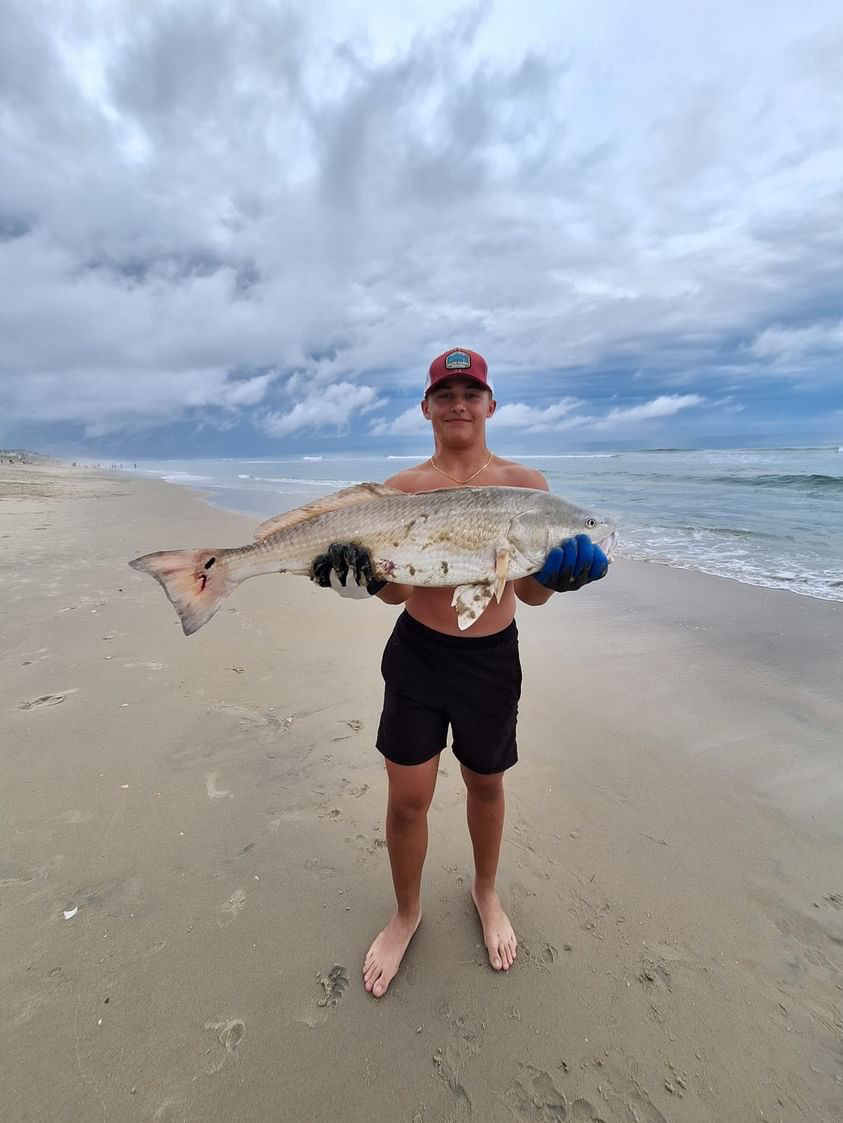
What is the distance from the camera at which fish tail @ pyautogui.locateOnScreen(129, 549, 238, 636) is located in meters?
2.91

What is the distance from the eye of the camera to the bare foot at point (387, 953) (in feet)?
7.98

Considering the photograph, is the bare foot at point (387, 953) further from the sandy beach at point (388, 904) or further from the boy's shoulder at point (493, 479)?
the boy's shoulder at point (493, 479)

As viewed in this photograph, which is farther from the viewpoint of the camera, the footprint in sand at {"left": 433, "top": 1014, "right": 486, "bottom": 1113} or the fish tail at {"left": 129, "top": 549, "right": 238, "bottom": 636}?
the fish tail at {"left": 129, "top": 549, "right": 238, "bottom": 636}

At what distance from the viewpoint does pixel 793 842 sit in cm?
328

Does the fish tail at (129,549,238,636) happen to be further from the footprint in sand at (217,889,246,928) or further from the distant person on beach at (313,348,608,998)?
the footprint in sand at (217,889,246,928)

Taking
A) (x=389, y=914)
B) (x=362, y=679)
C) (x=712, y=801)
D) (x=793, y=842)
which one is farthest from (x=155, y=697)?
(x=793, y=842)

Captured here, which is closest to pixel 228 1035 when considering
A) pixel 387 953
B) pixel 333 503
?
pixel 387 953

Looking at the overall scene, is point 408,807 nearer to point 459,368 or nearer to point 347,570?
point 347,570

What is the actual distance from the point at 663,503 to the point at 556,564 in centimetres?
2000

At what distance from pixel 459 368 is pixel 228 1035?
10.8ft

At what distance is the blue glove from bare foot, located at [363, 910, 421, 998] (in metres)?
1.90

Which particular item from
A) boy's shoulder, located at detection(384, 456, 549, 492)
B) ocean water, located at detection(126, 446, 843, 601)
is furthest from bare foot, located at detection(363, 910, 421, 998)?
ocean water, located at detection(126, 446, 843, 601)

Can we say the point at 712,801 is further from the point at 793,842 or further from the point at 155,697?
the point at 155,697

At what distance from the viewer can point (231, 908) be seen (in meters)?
2.78
